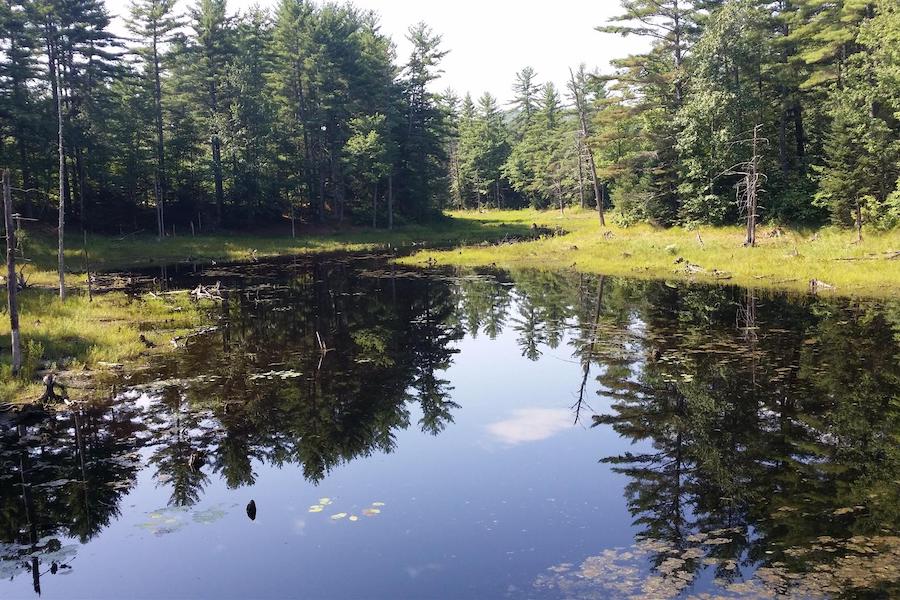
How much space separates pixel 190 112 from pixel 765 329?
2174 inches

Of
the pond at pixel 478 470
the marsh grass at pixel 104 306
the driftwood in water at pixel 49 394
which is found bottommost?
the pond at pixel 478 470

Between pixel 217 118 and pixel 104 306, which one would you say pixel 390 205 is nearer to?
pixel 217 118

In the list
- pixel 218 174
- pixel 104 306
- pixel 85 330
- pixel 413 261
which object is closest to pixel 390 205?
pixel 218 174

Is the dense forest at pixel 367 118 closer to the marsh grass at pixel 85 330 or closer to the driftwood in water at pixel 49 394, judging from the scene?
the marsh grass at pixel 85 330

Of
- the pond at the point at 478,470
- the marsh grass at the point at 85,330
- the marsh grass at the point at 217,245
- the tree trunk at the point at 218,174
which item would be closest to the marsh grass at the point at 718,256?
the pond at the point at 478,470

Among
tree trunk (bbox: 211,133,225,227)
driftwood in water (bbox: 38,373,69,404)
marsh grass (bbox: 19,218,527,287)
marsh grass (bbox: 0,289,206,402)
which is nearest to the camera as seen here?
driftwood in water (bbox: 38,373,69,404)

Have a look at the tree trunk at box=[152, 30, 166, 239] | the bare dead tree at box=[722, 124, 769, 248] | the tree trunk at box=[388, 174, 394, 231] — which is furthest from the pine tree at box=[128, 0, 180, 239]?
the bare dead tree at box=[722, 124, 769, 248]

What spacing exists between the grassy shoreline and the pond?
266 centimetres

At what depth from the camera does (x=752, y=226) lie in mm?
36344

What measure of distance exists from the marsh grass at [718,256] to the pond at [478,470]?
8.34 m

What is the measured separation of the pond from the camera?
8.00 metres

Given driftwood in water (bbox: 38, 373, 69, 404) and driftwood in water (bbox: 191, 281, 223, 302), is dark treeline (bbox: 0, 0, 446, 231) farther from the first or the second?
driftwood in water (bbox: 38, 373, 69, 404)

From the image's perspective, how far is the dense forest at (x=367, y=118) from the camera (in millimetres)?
38062

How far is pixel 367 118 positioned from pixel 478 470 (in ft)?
176
